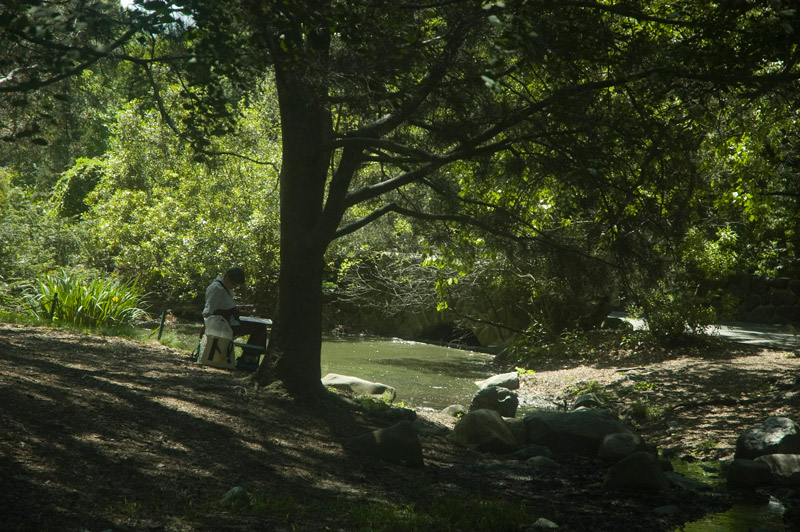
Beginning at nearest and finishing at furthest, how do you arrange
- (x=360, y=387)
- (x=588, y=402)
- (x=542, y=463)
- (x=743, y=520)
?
(x=743, y=520)
(x=542, y=463)
(x=588, y=402)
(x=360, y=387)

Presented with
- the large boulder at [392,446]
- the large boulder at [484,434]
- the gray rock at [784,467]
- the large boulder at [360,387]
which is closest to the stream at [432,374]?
the large boulder at [360,387]

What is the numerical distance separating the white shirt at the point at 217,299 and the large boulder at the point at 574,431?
4342mm

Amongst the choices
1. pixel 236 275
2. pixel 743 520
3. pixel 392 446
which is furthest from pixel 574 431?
pixel 236 275

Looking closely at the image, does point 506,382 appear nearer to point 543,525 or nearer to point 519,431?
point 519,431

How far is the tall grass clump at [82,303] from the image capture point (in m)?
11.9

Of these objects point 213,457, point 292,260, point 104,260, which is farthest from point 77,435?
point 104,260

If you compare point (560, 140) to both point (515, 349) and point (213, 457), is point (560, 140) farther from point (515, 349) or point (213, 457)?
point (515, 349)

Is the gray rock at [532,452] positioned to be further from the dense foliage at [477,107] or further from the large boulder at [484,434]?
the dense foliage at [477,107]

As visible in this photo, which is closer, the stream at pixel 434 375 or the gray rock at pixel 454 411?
the stream at pixel 434 375

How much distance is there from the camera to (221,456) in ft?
18.3

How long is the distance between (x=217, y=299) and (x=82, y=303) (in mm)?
3820

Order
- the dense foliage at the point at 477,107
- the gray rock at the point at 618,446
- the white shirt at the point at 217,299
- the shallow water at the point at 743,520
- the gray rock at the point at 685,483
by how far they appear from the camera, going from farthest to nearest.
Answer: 1. the white shirt at the point at 217,299
2. the gray rock at the point at 618,446
3. the gray rock at the point at 685,483
4. the dense foliage at the point at 477,107
5. the shallow water at the point at 743,520

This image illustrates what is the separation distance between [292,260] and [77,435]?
10.8ft

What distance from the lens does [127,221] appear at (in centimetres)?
2519
